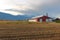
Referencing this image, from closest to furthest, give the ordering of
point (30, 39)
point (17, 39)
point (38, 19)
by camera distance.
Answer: point (17, 39) → point (30, 39) → point (38, 19)

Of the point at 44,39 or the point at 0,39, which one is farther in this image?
the point at 44,39

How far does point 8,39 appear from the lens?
1475 cm

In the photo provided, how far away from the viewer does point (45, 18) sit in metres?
74.9

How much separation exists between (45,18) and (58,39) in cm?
5875

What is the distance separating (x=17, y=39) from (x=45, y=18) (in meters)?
60.9

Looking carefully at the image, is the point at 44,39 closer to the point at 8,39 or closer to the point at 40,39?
the point at 40,39

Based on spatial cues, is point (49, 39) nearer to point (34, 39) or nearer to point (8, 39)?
point (34, 39)

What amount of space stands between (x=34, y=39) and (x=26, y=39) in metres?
0.91

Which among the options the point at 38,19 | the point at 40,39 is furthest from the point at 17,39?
the point at 38,19

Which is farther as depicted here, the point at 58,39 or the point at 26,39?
the point at 58,39

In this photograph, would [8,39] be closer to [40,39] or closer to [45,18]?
Result: [40,39]

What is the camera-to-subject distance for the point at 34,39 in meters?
15.8

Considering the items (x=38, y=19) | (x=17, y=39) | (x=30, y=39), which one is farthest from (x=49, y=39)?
(x=38, y=19)

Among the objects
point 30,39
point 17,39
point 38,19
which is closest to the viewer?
point 17,39
